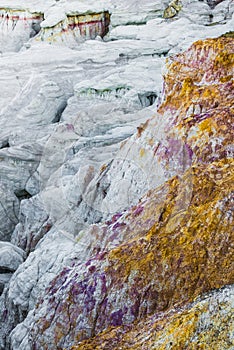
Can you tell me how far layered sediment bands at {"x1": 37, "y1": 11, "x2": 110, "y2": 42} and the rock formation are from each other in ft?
16.5

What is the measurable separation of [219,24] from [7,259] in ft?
33.9

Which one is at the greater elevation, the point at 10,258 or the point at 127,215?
the point at 127,215

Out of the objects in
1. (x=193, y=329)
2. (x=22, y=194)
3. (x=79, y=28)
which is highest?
(x=193, y=329)

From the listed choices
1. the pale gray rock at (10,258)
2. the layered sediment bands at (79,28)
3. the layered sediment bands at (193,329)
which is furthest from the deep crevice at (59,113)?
the layered sediment bands at (193,329)

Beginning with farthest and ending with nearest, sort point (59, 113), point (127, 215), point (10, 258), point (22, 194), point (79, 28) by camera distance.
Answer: point (79, 28)
point (59, 113)
point (22, 194)
point (10, 258)
point (127, 215)

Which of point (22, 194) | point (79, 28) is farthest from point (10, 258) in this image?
point (79, 28)


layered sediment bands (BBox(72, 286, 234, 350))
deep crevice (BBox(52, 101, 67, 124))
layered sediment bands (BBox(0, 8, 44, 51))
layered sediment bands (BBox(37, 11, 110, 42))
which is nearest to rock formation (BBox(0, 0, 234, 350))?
layered sediment bands (BBox(72, 286, 234, 350))

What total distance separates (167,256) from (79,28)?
14.6 metres

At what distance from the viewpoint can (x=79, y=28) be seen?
19.2 metres

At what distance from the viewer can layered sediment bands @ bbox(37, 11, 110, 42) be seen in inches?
742

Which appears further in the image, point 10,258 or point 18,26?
point 18,26

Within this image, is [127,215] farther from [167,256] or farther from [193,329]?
[193,329]

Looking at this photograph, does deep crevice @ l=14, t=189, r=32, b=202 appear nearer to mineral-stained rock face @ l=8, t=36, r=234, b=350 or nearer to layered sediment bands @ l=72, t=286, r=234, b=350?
mineral-stained rock face @ l=8, t=36, r=234, b=350

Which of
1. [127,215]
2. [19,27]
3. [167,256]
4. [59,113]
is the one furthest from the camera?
[19,27]
